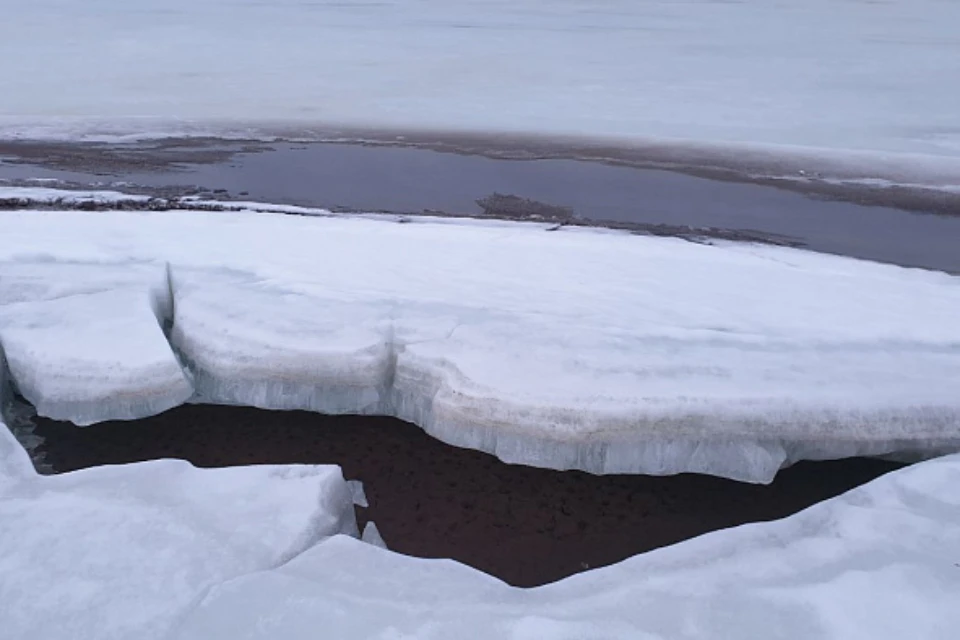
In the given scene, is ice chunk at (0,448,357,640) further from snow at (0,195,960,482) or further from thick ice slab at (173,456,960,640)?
snow at (0,195,960,482)

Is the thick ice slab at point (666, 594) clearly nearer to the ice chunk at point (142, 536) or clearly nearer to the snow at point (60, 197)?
the ice chunk at point (142, 536)

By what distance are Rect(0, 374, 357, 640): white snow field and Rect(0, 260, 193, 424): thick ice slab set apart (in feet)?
1.46

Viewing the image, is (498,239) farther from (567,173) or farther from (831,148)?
(831,148)

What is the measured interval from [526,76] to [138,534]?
9.90 metres

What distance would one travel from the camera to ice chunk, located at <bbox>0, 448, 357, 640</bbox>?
7.89 ft

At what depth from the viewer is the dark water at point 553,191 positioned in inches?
264

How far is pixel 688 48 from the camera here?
13.2 m

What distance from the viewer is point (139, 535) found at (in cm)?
273

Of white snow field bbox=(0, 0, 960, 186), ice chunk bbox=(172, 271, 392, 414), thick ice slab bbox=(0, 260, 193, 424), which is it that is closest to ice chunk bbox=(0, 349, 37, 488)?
thick ice slab bbox=(0, 260, 193, 424)

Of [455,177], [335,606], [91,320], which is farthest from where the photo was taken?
[455,177]

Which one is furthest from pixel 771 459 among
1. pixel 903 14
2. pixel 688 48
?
pixel 903 14

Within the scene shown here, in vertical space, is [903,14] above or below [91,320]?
above

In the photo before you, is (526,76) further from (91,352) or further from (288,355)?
(91,352)

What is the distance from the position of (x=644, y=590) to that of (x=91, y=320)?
2.75 metres
